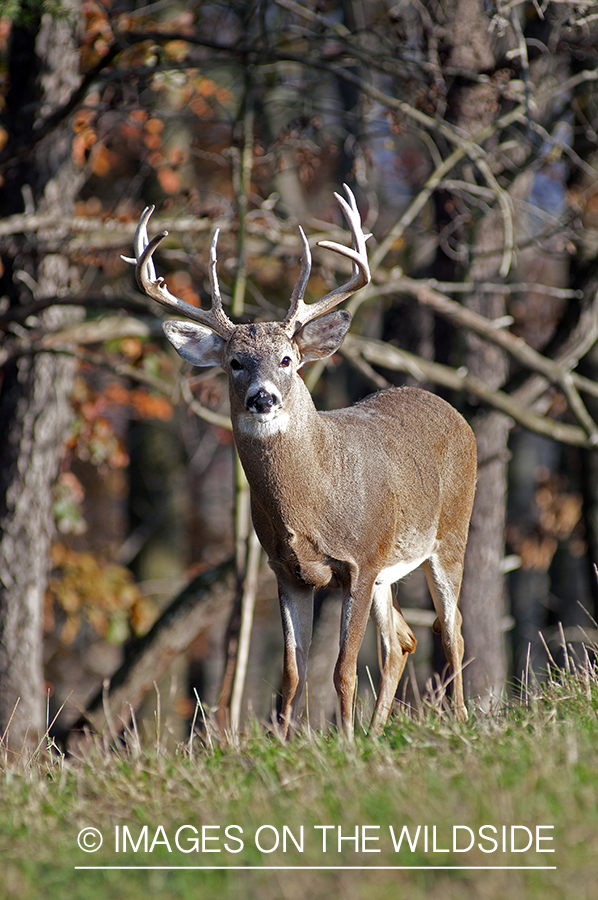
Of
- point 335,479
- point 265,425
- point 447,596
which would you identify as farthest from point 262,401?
point 447,596

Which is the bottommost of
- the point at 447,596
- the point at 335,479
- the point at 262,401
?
the point at 447,596

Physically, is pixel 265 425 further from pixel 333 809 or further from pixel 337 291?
pixel 333 809

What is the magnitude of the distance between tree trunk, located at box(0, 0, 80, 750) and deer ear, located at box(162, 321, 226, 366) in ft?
12.0

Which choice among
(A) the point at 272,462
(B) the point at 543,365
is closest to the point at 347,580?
(A) the point at 272,462

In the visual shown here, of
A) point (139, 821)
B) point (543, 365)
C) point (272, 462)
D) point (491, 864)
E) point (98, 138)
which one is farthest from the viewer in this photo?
point (98, 138)

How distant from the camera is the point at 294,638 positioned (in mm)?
4719

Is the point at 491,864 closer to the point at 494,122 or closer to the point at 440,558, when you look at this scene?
the point at 440,558

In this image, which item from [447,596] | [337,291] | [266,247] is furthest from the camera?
[266,247]

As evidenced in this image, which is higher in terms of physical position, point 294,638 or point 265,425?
point 265,425

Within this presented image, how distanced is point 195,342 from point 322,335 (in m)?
0.61

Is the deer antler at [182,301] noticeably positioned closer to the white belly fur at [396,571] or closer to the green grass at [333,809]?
the white belly fur at [396,571]

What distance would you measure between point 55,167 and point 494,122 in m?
3.52

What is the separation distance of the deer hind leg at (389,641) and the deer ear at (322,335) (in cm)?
118

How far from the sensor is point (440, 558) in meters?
5.26
